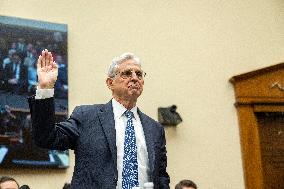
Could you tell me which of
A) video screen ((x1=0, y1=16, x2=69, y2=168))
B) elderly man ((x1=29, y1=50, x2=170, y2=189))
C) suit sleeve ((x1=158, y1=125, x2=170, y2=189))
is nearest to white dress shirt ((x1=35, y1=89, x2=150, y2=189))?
elderly man ((x1=29, y1=50, x2=170, y2=189))

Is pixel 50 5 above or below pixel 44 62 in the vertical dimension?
above

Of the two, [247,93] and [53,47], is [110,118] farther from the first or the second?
[247,93]

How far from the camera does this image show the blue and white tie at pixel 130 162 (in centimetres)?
215

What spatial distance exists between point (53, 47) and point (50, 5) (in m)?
0.49

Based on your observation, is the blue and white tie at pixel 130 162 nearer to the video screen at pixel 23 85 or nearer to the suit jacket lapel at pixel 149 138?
the suit jacket lapel at pixel 149 138

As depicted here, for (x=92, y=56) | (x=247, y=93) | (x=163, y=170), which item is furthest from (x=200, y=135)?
(x=163, y=170)

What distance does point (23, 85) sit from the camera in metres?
4.71

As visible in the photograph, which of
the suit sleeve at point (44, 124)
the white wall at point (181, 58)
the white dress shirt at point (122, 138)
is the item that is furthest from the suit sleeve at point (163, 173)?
the white wall at point (181, 58)

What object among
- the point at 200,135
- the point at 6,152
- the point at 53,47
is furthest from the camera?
the point at 200,135

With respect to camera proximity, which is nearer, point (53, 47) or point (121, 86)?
point (121, 86)

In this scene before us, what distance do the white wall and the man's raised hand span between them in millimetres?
2745

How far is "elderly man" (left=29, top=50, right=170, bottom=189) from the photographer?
206cm

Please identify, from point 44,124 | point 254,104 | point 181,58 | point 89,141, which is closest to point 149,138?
point 89,141

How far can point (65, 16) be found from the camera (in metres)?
5.23
